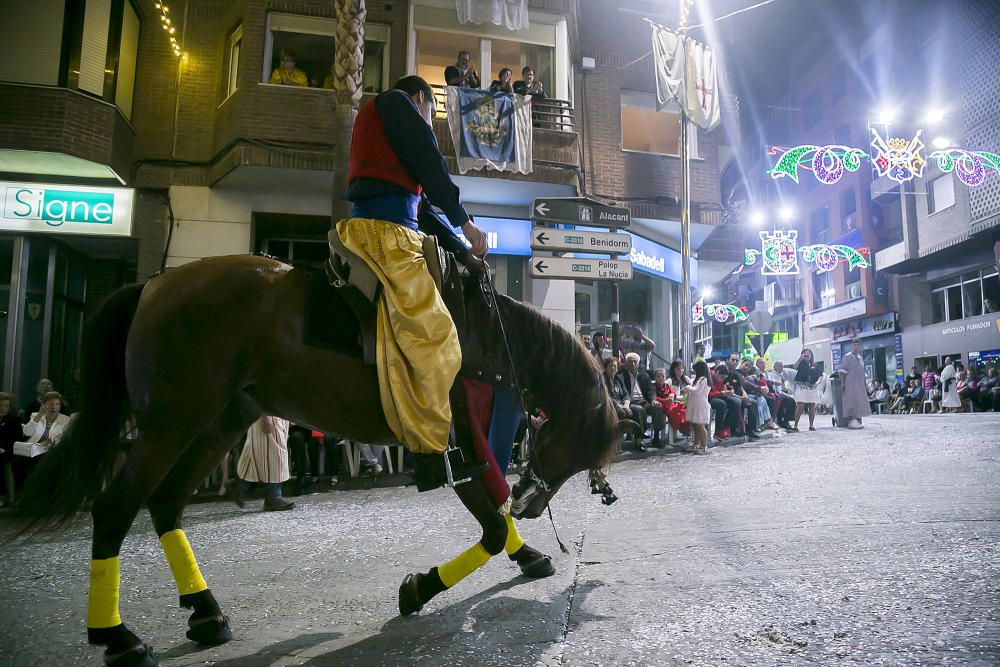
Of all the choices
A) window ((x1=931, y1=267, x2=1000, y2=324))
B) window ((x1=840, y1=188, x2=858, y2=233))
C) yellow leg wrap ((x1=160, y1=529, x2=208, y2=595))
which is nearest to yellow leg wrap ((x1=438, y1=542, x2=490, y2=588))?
yellow leg wrap ((x1=160, y1=529, x2=208, y2=595))

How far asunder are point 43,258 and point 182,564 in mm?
13184

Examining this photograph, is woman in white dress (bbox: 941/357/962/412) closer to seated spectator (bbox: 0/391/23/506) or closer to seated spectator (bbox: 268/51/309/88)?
seated spectator (bbox: 268/51/309/88)

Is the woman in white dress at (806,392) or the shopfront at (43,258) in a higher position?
the shopfront at (43,258)

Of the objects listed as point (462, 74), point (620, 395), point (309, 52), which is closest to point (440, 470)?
point (620, 395)

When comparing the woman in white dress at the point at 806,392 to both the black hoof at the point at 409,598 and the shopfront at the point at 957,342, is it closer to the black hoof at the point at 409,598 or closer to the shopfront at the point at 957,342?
the black hoof at the point at 409,598

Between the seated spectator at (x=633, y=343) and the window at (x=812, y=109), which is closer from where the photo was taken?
the seated spectator at (x=633, y=343)

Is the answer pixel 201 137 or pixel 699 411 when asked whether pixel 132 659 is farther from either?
pixel 201 137

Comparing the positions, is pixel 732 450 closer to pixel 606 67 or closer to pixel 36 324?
pixel 606 67

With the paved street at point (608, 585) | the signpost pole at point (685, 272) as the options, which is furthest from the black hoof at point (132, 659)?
the signpost pole at point (685, 272)

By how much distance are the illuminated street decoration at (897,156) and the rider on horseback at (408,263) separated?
62.2 ft

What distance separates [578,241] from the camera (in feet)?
37.4

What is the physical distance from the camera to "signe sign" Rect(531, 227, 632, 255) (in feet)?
36.5

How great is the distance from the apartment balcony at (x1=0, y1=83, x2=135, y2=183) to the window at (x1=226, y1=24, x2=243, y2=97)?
2303 millimetres

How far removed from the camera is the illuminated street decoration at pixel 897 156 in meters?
17.7
